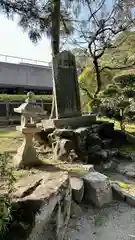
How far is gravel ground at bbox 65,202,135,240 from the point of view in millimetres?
2189

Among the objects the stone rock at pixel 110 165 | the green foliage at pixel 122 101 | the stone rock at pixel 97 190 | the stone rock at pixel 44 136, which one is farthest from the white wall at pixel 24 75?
the stone rock at pixel 97 190

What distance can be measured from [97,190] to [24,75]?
11001 millimetres

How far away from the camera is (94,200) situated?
2711 mm

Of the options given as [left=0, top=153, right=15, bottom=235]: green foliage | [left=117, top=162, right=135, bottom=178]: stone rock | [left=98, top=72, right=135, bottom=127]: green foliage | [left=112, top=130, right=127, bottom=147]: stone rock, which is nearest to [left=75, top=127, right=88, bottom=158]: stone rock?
[left=117, top=162, right=135, bottom=178]: stone rock

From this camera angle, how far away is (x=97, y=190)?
2697 mm

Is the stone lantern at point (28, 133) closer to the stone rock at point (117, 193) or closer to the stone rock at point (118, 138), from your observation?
the stone rock at point (117, 193)

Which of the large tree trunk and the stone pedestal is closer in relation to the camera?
the stone pedestal

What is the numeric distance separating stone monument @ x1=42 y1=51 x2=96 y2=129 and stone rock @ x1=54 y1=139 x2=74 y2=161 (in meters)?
0.57

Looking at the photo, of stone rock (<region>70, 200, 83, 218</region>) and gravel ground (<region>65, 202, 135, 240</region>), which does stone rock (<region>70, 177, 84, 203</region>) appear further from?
gravel ground (<region>65, 202, 135, 240</region>)

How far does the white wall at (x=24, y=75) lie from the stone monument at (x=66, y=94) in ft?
24.7

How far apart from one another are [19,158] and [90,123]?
7.90ft

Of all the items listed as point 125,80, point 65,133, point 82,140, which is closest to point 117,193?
point 82,140

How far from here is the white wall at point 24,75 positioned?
11.8m

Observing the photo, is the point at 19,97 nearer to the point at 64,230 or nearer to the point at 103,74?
the point at 103,74
